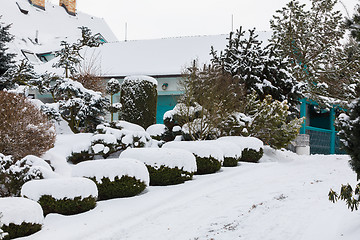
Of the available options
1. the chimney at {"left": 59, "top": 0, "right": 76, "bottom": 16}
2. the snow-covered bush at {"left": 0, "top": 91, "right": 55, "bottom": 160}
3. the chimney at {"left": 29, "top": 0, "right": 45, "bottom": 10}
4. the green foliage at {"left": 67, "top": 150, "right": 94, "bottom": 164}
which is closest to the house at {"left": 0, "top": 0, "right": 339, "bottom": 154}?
the chimney at {"left": 29, "top": 0, "right": 45, "bottom": 10}

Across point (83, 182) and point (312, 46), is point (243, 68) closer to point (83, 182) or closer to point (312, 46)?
point (312, 46)

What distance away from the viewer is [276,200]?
22.4 ft

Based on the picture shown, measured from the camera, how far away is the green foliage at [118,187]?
7113mm

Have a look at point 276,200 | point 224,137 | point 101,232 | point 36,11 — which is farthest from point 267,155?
point 36,11

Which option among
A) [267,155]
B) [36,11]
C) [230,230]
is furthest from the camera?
[36,11]

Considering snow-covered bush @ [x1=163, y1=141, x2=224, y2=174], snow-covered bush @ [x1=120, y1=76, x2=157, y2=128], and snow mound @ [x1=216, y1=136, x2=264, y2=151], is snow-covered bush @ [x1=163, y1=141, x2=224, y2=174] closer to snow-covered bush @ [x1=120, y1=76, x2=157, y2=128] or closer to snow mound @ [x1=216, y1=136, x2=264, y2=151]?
snow mound @ [x1=216, y1=136, x2=264, y2=151]

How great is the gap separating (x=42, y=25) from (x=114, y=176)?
91.0 feet

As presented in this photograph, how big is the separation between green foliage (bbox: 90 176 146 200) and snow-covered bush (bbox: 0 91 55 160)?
117 inches

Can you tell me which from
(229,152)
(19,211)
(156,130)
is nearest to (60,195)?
(19,211)

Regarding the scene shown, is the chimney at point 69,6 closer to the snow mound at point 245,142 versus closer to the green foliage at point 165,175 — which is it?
the snow mound at point 245,142

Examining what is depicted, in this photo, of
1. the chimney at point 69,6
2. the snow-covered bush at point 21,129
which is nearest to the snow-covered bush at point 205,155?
the snow-covered bush at point 21,129

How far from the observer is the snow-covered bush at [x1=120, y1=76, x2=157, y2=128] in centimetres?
1509

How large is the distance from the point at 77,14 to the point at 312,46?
81.2 feet

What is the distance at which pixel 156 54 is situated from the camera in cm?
2358
